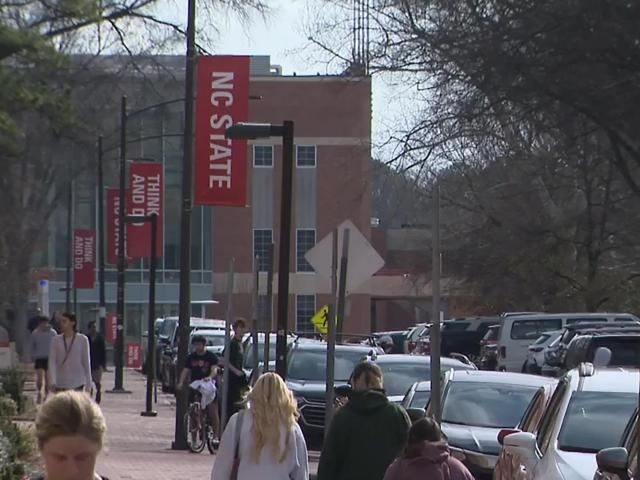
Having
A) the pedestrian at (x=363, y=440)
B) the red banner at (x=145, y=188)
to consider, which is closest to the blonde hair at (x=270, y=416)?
the pedestrian at (x=363, y=440)

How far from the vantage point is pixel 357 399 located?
35.8ft

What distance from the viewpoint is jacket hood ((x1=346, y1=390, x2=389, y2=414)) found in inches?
427

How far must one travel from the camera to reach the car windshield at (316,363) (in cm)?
2480

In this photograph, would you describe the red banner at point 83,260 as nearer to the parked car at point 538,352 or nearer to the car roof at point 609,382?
the parked car at point 538,352

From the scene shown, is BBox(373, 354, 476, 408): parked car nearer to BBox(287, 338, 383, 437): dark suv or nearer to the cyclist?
BBox(287, 338, 383, 437): dark suv

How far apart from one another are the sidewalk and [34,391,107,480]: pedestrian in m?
7.97

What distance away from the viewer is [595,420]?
1120 centimetres

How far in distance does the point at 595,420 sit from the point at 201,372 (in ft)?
42.6

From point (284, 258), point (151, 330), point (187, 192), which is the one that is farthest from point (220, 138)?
point (151, 330)

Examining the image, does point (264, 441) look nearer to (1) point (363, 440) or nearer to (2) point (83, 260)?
(1) point (363, 440)

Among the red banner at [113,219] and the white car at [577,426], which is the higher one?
the red banner at [113,219]

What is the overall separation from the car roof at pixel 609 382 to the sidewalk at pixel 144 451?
13.7 feet

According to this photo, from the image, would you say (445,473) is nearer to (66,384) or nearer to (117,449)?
(66,384)

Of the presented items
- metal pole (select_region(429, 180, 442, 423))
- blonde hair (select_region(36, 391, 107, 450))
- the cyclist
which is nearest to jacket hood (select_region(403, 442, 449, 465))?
metal pole (select_region(429, 180, 442, 423))
